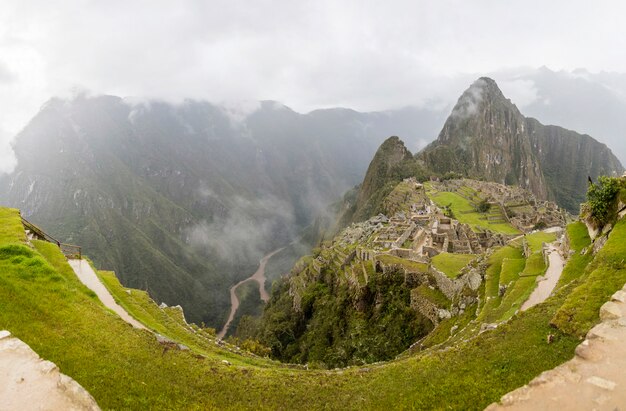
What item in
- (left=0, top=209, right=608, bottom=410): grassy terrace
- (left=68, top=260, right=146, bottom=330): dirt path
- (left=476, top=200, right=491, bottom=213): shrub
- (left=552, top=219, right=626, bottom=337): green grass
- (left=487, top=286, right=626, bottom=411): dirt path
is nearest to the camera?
(left=487, top=286, right=626, bottom=411): dirt path

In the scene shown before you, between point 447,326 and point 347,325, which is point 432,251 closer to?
point 347,325

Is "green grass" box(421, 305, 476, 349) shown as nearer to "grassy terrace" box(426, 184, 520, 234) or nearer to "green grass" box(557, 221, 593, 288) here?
"green grass" box(557, 221, 593, 288)

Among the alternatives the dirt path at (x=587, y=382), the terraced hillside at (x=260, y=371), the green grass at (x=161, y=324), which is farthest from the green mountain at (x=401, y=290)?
the green grass at (x=161, y=324)

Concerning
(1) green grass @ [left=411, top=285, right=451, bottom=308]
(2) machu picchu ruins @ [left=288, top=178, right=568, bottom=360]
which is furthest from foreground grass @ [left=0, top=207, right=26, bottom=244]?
(1) green grass @ [left=411, top=285, right=451, bottom=308]

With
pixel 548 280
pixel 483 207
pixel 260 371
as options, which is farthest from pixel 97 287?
pixel 483 207

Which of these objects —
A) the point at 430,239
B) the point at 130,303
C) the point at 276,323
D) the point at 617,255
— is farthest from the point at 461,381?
the point at 276,323

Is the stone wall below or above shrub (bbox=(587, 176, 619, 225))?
below
